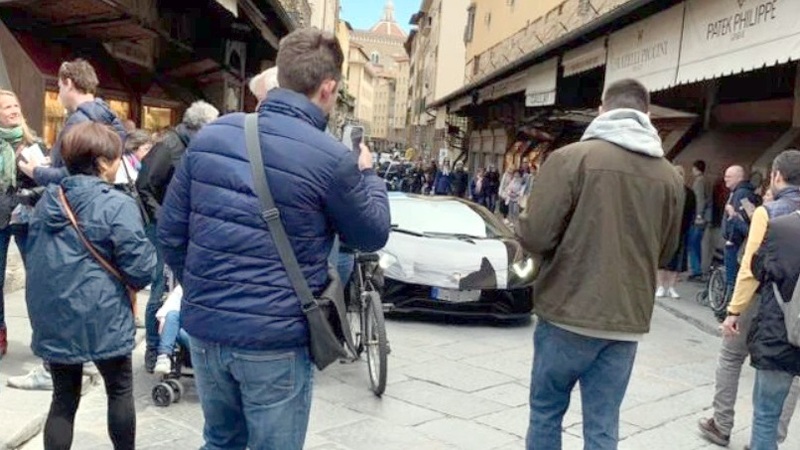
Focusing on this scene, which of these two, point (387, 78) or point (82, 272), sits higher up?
point (387, 78)

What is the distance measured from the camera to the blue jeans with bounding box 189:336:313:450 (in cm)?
236

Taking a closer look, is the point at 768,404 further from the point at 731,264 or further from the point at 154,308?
the point at 731,264

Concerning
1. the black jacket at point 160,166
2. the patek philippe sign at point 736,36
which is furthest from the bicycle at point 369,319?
the patek philippe sign at point 736,36

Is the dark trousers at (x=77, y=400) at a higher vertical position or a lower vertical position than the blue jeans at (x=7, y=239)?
lower

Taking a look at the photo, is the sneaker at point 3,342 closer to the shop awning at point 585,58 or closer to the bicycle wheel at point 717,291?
the bicycle wheel at point 717,291

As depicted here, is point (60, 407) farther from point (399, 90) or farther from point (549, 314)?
point (399, 90)

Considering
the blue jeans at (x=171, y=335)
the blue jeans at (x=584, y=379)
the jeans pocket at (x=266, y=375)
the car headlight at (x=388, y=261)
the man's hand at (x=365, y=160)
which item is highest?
the man's hand at (x=365, y=160)

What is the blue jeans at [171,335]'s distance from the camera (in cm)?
501

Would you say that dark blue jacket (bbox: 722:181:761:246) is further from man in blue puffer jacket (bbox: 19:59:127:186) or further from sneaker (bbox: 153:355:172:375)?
man in blue puffer jacket (bbox: 19:59:127:186)

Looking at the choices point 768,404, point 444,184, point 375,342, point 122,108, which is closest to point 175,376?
point 375,342

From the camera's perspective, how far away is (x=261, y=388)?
7.77 ft

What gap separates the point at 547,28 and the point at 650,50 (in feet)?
52.7

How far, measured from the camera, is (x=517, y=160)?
2688 cm

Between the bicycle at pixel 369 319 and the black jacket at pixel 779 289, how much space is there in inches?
91.6
